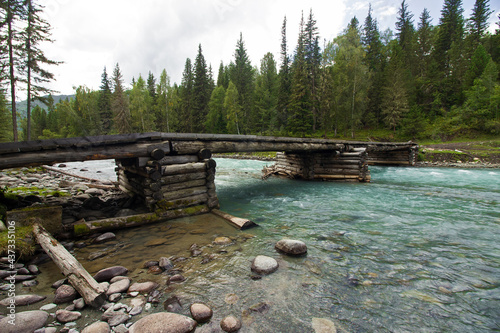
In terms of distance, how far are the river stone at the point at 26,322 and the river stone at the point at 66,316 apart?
115mm

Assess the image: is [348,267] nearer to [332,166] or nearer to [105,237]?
[105,237]

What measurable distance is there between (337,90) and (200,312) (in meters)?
40.1

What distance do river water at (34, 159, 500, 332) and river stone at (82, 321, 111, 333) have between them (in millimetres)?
898

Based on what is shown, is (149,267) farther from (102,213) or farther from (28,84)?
(28,84)

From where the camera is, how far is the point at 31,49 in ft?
72.5

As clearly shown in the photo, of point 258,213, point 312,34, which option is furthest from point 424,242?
point 312,34

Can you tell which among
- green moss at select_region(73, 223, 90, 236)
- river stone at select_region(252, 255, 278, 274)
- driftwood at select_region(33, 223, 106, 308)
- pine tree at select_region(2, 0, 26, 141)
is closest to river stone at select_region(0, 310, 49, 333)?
driftwood at select_region(33, 223, 106, 308)

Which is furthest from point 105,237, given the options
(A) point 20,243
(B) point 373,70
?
(B) point 373,70

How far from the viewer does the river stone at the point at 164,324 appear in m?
2.42

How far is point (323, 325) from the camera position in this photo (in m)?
2.65

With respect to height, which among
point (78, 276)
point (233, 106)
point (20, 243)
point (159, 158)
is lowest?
point (78, 276)

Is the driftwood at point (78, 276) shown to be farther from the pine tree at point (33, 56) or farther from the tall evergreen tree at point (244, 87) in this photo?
the tall evergreen tree at point (244, 87)

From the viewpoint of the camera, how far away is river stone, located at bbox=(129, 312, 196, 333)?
2423mm

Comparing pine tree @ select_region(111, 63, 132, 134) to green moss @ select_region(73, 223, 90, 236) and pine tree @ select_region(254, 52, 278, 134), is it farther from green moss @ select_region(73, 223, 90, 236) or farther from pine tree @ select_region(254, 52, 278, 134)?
green moss @ select_region(73, 223, 90, 236)
